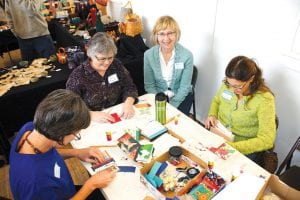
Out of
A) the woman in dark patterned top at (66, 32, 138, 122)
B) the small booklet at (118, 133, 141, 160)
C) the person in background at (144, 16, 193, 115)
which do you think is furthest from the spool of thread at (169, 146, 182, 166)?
the person in background at (144, 16, 193, 115)

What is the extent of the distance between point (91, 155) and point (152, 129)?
0.40 m

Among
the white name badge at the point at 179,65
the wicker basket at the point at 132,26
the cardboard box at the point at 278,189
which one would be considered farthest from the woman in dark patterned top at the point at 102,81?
the wicker basket at the point at 132,26

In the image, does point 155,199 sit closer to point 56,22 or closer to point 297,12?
point 297,12

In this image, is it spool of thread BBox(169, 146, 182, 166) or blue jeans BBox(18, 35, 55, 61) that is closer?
spool of thread BBox(169, 146, 182, 166)

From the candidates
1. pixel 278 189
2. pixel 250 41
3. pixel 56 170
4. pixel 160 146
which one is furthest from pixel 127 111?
pixel 250 41

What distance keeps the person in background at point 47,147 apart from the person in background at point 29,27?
249 cm

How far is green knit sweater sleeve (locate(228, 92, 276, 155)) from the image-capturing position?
5.17 ft

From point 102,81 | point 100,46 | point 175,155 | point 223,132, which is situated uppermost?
point 100,46

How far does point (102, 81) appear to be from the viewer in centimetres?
204

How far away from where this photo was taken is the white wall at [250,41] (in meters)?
1.91

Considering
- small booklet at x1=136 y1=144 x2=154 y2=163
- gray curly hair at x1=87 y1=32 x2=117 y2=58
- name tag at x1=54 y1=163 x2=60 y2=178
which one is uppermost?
gray curly hair at x1=87 y1=32 x2=117 y2=58

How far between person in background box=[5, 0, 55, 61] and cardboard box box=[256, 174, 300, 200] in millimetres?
3238

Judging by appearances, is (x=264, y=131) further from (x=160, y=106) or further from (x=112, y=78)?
(x=112, y=78)

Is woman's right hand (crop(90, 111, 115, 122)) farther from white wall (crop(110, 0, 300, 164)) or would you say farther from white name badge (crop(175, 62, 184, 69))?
white wall (crop(110, 0, 300, 164))
